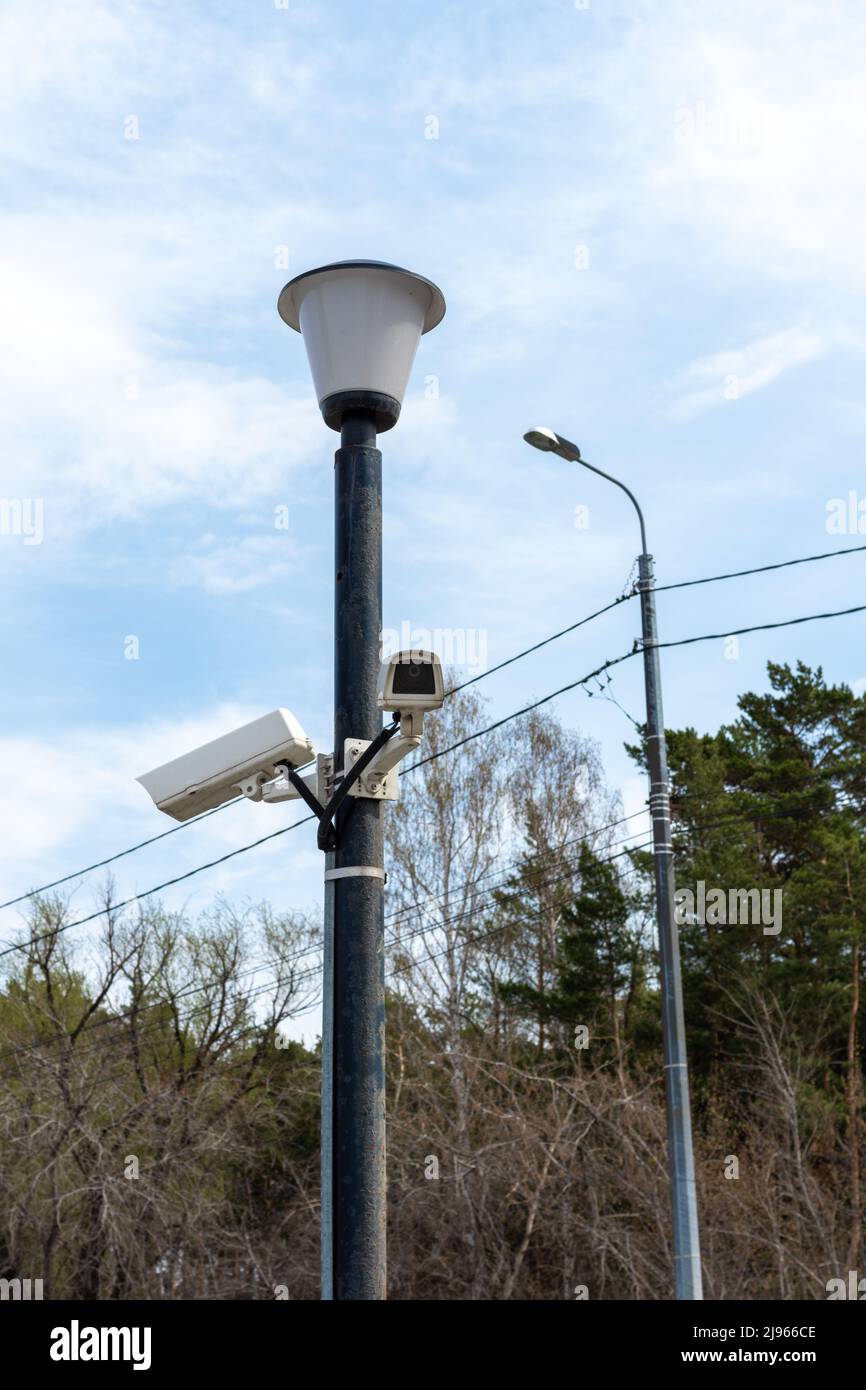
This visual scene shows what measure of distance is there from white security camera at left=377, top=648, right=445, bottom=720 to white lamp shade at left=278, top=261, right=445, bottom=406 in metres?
1.00

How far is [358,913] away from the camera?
3.81 metres

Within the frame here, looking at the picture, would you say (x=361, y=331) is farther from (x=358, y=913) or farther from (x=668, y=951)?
(x=668, y=951)

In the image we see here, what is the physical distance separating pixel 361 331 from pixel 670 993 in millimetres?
7793

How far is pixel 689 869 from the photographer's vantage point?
2783 centimetres

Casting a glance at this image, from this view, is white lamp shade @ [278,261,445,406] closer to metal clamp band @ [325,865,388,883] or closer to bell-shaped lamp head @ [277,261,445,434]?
bell-shaped lamp head @ [277,261,445,434]

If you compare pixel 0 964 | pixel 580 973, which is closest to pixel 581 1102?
pixel 580 973

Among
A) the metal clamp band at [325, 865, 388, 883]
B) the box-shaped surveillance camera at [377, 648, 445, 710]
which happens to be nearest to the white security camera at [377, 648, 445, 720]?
the box-shaped surveillance camera at [377, 648, 445, 710]

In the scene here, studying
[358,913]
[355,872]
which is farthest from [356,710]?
[358,913]

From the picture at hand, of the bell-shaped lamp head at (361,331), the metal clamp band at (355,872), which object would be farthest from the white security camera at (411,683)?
the bell-shaped lamp head at (361,331)

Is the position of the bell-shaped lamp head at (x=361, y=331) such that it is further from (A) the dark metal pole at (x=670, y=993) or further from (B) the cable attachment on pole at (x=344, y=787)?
(A) the dark metal pole at (x=670, y=993)

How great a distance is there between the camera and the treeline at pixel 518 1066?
20094 mm

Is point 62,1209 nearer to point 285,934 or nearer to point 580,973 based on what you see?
point 285,934

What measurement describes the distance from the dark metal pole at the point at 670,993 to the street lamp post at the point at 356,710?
7.25m
